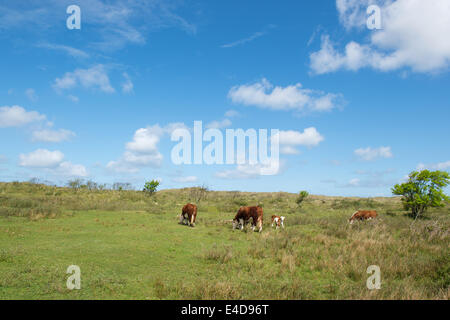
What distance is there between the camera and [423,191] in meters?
26.5

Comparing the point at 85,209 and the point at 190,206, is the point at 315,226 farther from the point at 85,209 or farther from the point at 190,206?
the point at 85,209

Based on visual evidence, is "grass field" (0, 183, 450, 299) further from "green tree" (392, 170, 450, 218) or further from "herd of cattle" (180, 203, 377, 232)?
"green tree" (392, 170, 450, 218)

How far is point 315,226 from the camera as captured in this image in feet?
58.7

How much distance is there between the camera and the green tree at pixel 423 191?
25.6m

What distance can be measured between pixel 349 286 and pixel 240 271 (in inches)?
127

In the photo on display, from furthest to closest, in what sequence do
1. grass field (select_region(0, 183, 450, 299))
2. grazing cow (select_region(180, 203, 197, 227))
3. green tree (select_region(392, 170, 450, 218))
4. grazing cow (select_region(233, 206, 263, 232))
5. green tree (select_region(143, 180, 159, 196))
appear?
green tree (select_region(143, 180, 159, 196))
green tree (select_region(392, 170, 450, 218))
grazing cow (select_region(180, 203, 197, 227))
grazing cow (select_region(233, 206, 263, 232))
grass field (select_region(0, 183, 450, 299))

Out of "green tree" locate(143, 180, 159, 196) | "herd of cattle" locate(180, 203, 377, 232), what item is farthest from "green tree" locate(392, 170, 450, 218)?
"green tree" locate(143, 180, 159, 196)

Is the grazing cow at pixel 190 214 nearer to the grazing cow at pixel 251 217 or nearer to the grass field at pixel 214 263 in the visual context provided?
the grass field at pixel 214 263

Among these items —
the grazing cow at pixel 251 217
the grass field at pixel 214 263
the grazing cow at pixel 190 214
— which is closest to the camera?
the grass field at pixel 214 263

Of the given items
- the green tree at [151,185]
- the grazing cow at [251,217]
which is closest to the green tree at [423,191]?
the grazing cow at [251,217]

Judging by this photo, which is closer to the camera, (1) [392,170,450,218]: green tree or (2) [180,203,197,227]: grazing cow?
(2) [180,203,197,227]: grazing cow

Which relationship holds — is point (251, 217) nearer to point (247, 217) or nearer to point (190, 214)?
point (247, 217)

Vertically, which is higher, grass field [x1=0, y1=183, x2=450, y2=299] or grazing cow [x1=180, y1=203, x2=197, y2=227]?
grazing cow [x1=180, y1=203, x2=197, y2=227]

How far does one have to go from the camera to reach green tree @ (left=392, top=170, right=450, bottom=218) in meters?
25.6
